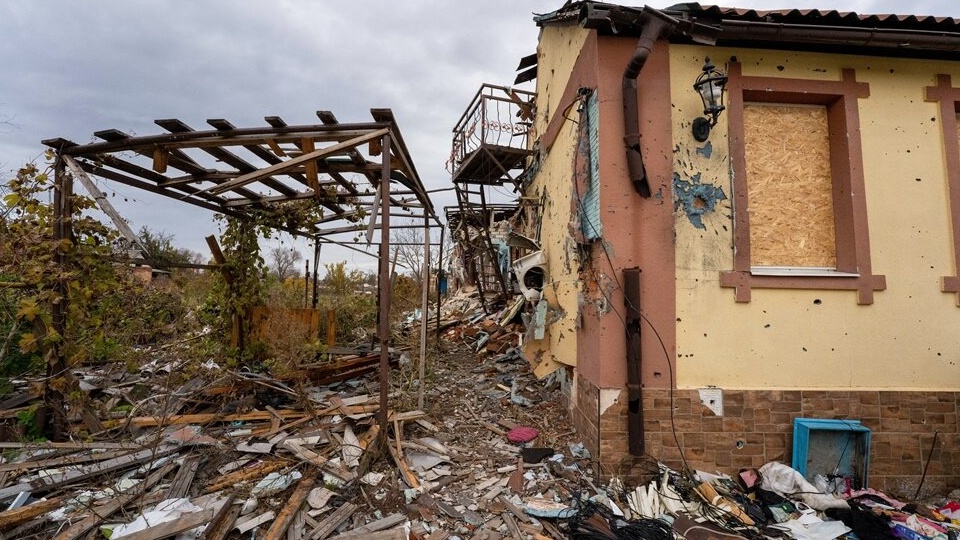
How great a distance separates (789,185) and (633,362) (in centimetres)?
279

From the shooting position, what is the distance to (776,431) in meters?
4.31

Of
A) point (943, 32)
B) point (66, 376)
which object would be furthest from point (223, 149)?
point (943, 32)

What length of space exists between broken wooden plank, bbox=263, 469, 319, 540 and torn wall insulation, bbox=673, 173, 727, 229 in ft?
15.2

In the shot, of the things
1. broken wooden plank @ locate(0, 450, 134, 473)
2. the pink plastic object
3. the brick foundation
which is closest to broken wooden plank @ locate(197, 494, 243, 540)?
broken wooden plank @ locate(0, 450, 134, 473)

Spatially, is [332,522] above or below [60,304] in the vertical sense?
below

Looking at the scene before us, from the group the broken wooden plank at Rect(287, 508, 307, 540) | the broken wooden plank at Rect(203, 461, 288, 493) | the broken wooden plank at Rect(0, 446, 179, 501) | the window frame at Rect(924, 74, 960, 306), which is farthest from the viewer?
the window frame at Rect(924, 74, 960, 306)

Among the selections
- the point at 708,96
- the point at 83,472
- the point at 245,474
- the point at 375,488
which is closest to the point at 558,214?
the point at 708,96

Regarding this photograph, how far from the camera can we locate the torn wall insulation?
4426mm

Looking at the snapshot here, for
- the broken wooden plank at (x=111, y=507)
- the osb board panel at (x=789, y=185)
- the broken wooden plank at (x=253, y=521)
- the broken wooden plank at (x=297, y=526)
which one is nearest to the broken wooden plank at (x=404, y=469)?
the broken wooden plank at (x=297, y=526)

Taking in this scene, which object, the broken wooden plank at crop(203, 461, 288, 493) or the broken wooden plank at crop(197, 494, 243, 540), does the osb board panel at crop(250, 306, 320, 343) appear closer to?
the broken wooden plank at crop(203, 461, 288, 493)

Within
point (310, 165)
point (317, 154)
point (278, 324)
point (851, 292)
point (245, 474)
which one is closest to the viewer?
point (245, 474)

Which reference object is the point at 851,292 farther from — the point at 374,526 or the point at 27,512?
the point at 27,512

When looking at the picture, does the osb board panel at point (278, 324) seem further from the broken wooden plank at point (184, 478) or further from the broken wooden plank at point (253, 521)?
the broken wooden plank at point (253, 521)

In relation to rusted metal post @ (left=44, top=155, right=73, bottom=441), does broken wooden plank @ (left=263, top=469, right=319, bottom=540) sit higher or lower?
lower
